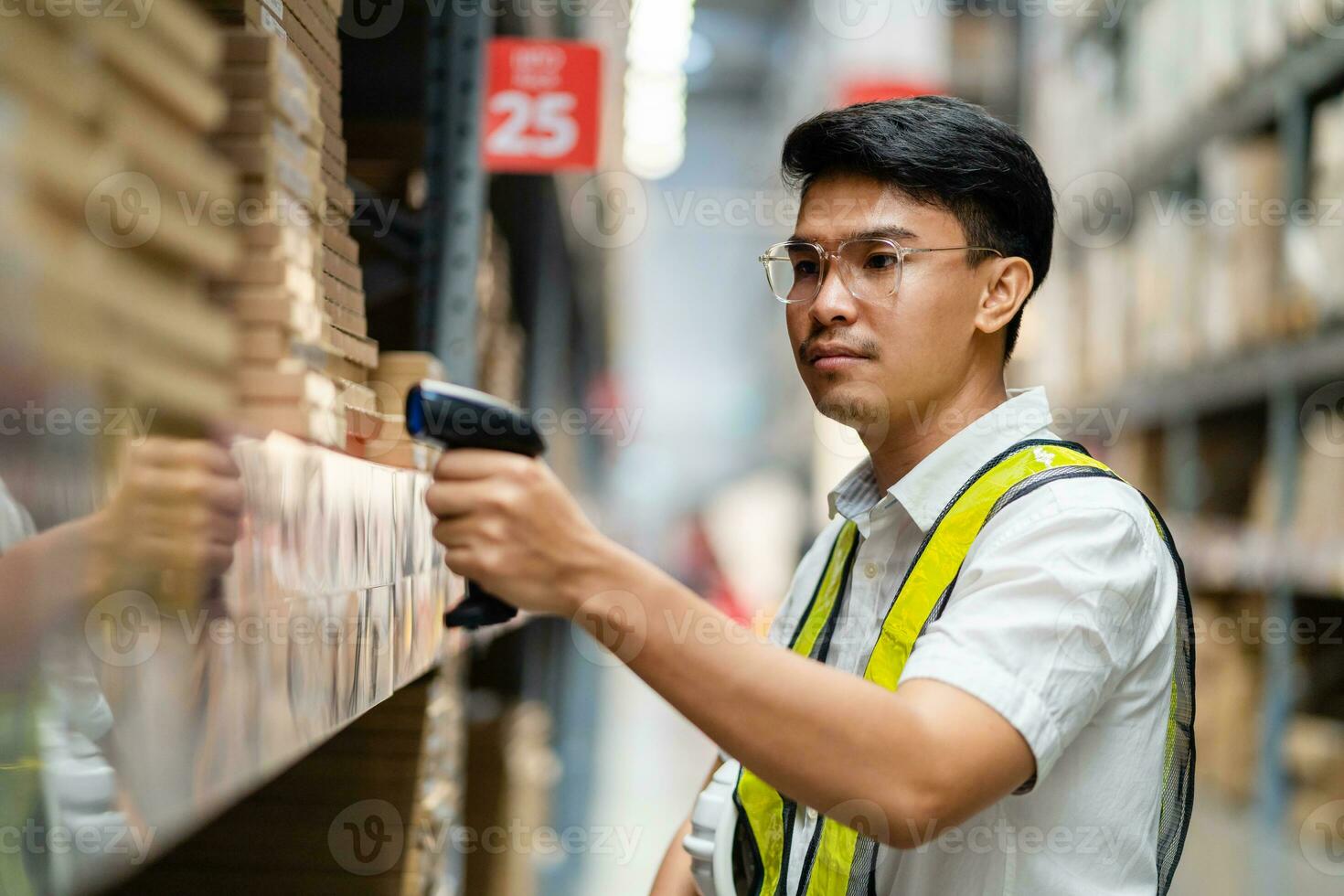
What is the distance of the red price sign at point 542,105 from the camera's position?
10.8ft

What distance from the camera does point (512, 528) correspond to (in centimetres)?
86

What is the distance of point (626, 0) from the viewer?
5.33 meters

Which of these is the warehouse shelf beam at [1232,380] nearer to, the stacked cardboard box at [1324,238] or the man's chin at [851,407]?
the stacked cardboard box at [1324,238]

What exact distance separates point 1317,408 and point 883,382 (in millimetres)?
2728

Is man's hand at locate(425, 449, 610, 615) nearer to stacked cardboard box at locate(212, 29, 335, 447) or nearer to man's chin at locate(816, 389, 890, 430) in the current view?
stacked cardboard box at locate(212, 29, 335, 447)

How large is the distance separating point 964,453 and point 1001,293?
0.73 feet

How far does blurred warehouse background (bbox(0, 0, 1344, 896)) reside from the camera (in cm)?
59

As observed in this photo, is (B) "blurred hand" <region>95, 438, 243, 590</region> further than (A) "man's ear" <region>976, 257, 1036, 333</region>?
No

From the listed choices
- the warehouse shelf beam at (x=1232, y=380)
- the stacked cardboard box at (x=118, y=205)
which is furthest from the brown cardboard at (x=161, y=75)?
the warehouse shelf beam at (x=1232, y=380)

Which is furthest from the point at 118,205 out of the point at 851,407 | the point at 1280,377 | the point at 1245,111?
the point at 1245,111

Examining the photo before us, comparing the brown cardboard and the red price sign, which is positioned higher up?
the red price sign

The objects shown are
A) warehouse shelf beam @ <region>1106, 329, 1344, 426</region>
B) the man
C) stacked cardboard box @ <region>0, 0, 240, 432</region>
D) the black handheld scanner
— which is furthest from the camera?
warehouse shelf beam @ <region>1106, 329, 1344, 426</region>

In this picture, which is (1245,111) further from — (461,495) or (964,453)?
(461,495)

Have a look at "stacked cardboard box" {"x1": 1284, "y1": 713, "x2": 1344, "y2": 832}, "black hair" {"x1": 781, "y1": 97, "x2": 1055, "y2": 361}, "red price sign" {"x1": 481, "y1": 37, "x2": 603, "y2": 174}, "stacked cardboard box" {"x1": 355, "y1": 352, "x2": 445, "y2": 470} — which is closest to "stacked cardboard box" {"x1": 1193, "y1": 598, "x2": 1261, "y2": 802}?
"stacked cardboard box" {"x1": 1284, "y1": 713, "x2": 1344, "y2": 832}
